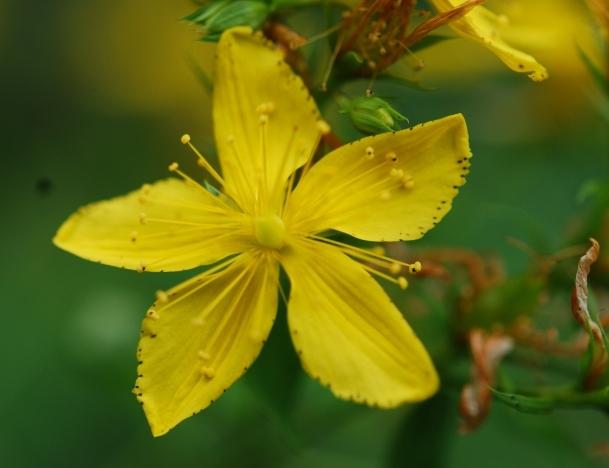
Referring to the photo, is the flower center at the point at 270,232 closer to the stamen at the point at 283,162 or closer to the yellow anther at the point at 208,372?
the stamen at the point at 283,162

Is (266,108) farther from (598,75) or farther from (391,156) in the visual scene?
(598,75)

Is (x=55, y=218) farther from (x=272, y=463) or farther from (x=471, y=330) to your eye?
(x=471, y=330)

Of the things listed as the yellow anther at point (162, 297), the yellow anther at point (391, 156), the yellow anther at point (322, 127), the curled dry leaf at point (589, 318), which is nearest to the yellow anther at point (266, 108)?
the yellow anther at point (322, 127)

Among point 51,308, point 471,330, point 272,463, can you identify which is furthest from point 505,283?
point 51,308

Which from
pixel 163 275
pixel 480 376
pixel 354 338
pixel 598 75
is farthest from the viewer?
pixel 163 275

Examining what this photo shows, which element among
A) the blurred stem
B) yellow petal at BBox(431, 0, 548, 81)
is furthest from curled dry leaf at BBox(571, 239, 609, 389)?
yellow petal at BBox(431, 0, 548, 81)

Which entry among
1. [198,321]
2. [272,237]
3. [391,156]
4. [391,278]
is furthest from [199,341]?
[391,156]

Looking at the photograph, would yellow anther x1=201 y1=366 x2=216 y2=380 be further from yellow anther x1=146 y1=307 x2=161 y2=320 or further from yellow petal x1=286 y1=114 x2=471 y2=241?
yellow petal x1=286 y1=114 x2=471 y2=241
